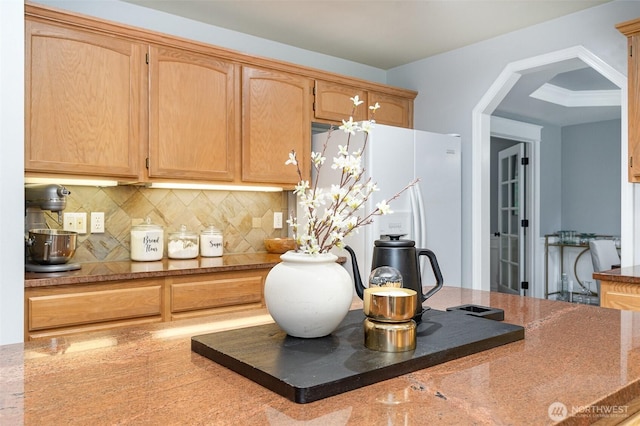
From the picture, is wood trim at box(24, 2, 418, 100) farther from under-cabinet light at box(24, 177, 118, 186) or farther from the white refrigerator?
under-cabinet light at box(24, 177, 118, 186)

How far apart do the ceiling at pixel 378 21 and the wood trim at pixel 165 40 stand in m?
0.28

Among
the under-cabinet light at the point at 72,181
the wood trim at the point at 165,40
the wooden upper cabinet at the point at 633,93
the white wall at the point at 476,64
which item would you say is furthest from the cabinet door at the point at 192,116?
the wooden upper cabinet at the point at 633,93

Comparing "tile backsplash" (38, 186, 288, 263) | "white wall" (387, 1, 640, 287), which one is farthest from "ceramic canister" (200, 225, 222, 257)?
"white wall" (387, 1, 640, 287)

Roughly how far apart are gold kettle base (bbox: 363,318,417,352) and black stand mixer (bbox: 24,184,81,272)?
1965 mm

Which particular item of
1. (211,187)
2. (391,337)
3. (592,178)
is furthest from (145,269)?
(592,178)

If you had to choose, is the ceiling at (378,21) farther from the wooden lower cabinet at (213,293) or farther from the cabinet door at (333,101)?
the wooden lower cabinet at (213,293)

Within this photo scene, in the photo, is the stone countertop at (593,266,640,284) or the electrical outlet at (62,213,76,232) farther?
the electrical outlet at (62,213,76,232)

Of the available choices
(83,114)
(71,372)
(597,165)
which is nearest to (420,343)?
(71,372)

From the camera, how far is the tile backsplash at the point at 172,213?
119 inches

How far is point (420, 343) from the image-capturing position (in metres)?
1.11

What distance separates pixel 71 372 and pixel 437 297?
124 centimetres

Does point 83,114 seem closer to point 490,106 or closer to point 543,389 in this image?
point 543,389

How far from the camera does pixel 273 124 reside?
Result: 3.43 metres

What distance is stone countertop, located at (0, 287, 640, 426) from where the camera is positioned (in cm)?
77
